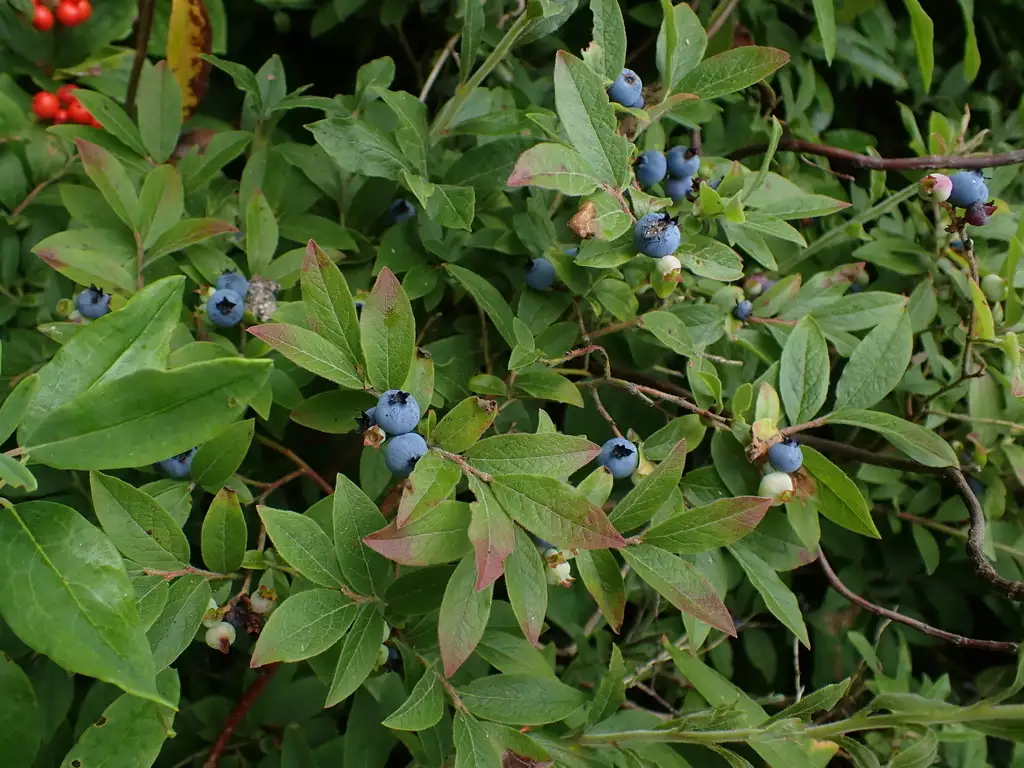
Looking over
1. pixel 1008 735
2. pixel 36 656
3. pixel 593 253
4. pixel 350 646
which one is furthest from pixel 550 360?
pixel 36 656

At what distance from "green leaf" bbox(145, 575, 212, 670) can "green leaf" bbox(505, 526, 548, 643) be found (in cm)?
26

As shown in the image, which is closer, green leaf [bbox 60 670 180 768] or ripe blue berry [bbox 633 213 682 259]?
green leaf [bbox 60 670 180 768]

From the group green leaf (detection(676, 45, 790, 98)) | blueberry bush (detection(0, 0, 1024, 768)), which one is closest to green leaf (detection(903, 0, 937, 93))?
blueberry bush (detection(0, 0, 1024, 768))

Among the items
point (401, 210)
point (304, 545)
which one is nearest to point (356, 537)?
point (304, 545)

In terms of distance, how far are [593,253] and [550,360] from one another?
0.39 feet

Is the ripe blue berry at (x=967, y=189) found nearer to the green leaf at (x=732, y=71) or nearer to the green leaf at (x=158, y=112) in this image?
the green leaf at (x=732, y=71)

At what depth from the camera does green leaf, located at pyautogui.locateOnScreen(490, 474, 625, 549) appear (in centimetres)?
58

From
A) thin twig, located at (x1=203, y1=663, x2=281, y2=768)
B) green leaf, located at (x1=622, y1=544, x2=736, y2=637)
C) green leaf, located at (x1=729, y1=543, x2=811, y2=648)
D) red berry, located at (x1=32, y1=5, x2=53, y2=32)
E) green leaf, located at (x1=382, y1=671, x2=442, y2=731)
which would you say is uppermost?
red berry, located at (x1=32, y1=5, x2=53, y2=32)

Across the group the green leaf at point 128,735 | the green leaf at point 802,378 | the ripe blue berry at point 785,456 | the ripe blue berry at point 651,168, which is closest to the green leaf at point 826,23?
the ripe blue berry at point 651,168

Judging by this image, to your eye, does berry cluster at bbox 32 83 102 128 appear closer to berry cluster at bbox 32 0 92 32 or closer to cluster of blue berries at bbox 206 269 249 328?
berry cluster at bbox 32 0 92 32

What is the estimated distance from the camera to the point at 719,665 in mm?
1123

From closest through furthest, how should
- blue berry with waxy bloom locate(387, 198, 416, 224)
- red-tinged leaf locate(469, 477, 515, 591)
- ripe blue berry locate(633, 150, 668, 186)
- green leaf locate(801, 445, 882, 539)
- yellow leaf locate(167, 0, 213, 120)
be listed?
red-tinged leaf locate(469, 477, 515, 591)
green leaf locate(801, 445, 882, 539)
ripe blue berry locate(633, 150, 668, 186)
blue berry with waxy bloom locate(387, 198, 416, 224)
yellow leaf locate(167, 0, 213, 120)

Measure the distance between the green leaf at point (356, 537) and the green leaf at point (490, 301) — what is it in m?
0.22

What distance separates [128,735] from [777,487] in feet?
1.97
